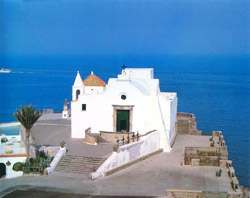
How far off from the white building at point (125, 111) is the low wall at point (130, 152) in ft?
4.03

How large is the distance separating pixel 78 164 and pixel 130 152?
11.9 ft

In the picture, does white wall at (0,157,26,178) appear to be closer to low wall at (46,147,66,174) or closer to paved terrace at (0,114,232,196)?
paved terrace at (0,114,232,196)

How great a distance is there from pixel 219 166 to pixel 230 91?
7140cm

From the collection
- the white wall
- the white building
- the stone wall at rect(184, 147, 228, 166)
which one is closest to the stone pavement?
the stone wall at rect(184, 147, 228, 166)

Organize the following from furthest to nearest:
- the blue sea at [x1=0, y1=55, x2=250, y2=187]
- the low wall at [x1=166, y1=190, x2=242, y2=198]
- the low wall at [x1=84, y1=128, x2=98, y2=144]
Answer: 1. the blue sea at [x1=0, y1=55, x2=250, y2=187]
2. the low wall at [x1=84, y1=128, x2=98, y2=144]
3. the low wall at [x1=166, y1=190, x2=242, y2=198]

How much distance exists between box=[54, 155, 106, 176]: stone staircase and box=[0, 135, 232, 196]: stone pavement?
826mm

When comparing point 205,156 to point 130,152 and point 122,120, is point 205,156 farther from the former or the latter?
point 122,120

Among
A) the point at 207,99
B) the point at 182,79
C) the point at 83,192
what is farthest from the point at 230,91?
the point at 83,192

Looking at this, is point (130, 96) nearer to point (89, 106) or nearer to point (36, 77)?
point (89, 106)

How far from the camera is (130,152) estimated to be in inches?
1048

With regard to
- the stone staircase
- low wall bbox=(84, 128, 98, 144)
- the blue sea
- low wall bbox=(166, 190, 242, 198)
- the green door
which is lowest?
low wall bbox=(166, 190, 242, 198)

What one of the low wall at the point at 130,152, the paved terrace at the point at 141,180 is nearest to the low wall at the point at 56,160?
the paved terrace at the point at 141,180

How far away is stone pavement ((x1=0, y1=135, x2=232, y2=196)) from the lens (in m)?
21.8

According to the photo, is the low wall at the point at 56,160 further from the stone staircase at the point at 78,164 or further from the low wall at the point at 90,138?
the low wall at the point at 90,138
